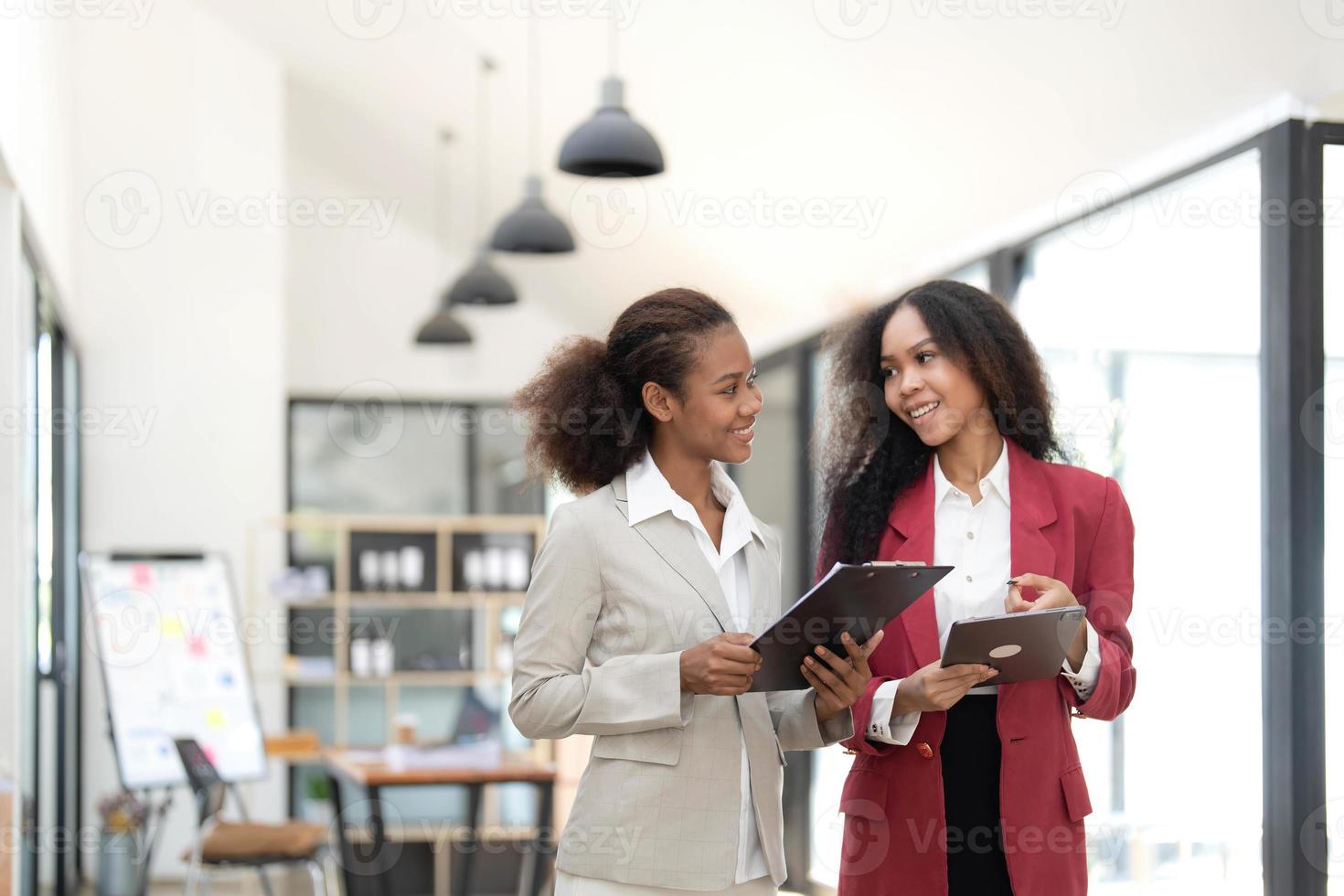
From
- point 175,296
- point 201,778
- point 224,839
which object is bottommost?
point 224,839

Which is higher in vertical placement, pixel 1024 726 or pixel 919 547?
pixel 919 547

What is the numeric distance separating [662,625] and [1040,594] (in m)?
0.54

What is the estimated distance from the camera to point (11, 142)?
161 inches

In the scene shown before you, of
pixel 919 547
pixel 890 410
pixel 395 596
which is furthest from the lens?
pixel 395 596

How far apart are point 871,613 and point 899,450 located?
19.2 inches

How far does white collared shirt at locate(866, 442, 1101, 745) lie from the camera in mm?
2082

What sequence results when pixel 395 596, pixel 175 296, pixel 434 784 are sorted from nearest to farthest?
pixel 434 784 → pixel 175 296 → pixel 395 596

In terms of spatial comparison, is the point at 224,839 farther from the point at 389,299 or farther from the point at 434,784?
the point at 389,299

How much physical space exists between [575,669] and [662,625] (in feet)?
0.43

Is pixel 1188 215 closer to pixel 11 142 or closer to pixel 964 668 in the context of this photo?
pixel 964 668

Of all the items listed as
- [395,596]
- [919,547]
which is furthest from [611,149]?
[395,596]

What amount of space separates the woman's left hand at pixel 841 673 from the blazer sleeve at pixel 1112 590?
0.35 meters

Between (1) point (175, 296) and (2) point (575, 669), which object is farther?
(1) point (175, 296)

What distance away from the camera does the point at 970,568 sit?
85.9 inches
